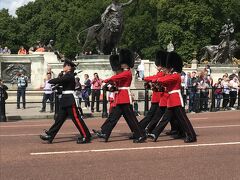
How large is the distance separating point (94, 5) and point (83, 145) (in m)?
68.8

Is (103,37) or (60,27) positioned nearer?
(103,37)

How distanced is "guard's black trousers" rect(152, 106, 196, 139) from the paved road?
0.88 ft

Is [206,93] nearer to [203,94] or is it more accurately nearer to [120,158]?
[203,94]

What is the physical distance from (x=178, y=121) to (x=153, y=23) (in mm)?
62241

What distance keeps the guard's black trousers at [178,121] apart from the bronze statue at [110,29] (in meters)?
15.2

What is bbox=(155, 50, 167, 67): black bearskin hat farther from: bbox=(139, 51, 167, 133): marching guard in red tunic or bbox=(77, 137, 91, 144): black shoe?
bbox=(77, 137, 91, 144): black shoe

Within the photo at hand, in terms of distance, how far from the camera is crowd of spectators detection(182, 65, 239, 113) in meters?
23.3

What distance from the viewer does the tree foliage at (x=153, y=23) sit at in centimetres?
6500

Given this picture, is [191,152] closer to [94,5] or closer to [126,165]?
[126,165]

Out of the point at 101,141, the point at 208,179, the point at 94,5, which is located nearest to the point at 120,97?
the point at 101,141

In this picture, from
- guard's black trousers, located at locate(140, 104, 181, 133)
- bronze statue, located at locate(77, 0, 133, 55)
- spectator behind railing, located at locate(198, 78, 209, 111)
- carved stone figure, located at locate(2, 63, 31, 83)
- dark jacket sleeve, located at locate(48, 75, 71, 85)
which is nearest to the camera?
dark jacket sleeve, located at locate(48, 75, 71, 85)

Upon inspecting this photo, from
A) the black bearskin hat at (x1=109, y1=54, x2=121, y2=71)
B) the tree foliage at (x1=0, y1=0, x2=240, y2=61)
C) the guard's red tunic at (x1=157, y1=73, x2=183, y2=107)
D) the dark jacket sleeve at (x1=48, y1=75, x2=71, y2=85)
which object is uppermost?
the tree foliage at (x1=0, y1=0, x2=240, y2=61)

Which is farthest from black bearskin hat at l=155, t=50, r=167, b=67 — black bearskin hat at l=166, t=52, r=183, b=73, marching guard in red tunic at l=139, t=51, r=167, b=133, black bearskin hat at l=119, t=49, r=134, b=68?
black bearskin hat at l=119, t=49, r=134, b=68

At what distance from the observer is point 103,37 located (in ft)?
91.1
